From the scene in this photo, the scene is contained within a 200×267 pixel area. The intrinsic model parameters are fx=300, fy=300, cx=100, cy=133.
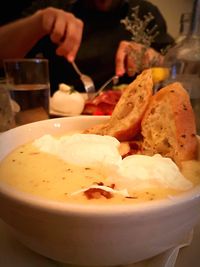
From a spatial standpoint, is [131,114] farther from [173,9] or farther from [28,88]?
[173,9]

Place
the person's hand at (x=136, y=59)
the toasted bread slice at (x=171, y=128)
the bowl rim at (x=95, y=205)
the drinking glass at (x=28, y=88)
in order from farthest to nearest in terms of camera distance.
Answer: the person's hand at (x=136, y=59), the drinking glass at (x=28, y=88), the toasted bread slice at (x=171, y=128), the bowl rim at (x=95, y=205)

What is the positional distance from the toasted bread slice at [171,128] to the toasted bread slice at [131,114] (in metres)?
0.03

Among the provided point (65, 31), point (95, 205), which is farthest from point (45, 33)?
point (95, 205)

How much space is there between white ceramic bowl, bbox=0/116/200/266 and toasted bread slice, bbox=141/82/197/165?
17cm

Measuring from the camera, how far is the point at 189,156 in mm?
572

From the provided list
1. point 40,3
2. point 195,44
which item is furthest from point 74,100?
point 40,3

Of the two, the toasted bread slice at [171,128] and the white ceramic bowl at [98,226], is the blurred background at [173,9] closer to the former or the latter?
the toasted bread slice at [171,128]

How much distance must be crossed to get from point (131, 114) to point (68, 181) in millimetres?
253

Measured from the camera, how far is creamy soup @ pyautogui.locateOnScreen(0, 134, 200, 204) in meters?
0.41

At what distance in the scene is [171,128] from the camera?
573 millimetres

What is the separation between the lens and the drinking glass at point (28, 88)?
3.79 ft

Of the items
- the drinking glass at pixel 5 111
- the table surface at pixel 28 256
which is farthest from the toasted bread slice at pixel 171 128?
the drinking glass at pixel 5 111

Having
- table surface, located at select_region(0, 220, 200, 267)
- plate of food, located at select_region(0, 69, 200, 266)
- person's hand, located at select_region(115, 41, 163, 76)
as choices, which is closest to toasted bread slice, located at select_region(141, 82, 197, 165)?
plate of food, located at select_region(0, 69, 200, 266)

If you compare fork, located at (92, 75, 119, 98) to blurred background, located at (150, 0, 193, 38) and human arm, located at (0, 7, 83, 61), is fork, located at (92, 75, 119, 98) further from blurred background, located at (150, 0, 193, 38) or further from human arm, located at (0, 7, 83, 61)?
blurred background, located at (150, 0, 193, 38)
